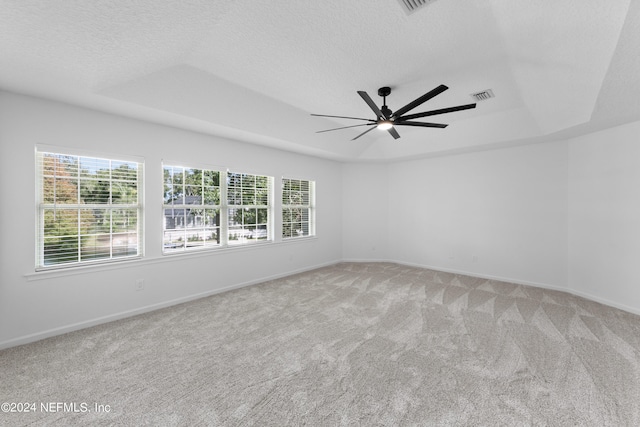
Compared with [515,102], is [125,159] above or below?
below

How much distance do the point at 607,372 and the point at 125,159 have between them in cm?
559

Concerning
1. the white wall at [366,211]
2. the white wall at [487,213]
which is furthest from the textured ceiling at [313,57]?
the white wall at [366,211]

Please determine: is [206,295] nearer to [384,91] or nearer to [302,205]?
[302,205]

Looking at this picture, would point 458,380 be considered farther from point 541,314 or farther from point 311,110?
point 311,110

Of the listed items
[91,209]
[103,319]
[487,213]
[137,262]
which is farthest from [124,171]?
[487,213]

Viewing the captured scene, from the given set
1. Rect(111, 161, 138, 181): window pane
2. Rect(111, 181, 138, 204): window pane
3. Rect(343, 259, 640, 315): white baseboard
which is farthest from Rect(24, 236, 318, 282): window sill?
Rect(343, 259, 640, 315): white baseboard

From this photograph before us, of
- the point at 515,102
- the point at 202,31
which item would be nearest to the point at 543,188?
the point at 515,102

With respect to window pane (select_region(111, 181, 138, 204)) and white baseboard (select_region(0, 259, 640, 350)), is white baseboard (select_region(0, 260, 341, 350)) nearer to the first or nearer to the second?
white baseboard (select_region(0, 259, 640, 350))

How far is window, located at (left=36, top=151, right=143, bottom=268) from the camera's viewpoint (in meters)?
2.98

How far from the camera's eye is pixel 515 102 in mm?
3842

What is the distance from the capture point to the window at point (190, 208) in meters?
3.96

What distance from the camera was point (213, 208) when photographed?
4.46 m

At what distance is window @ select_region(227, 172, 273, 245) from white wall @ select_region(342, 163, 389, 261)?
2453 millimetres

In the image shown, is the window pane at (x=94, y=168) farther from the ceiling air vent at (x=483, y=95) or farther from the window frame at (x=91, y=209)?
the ceiling air vent at (x=483, y=95)
